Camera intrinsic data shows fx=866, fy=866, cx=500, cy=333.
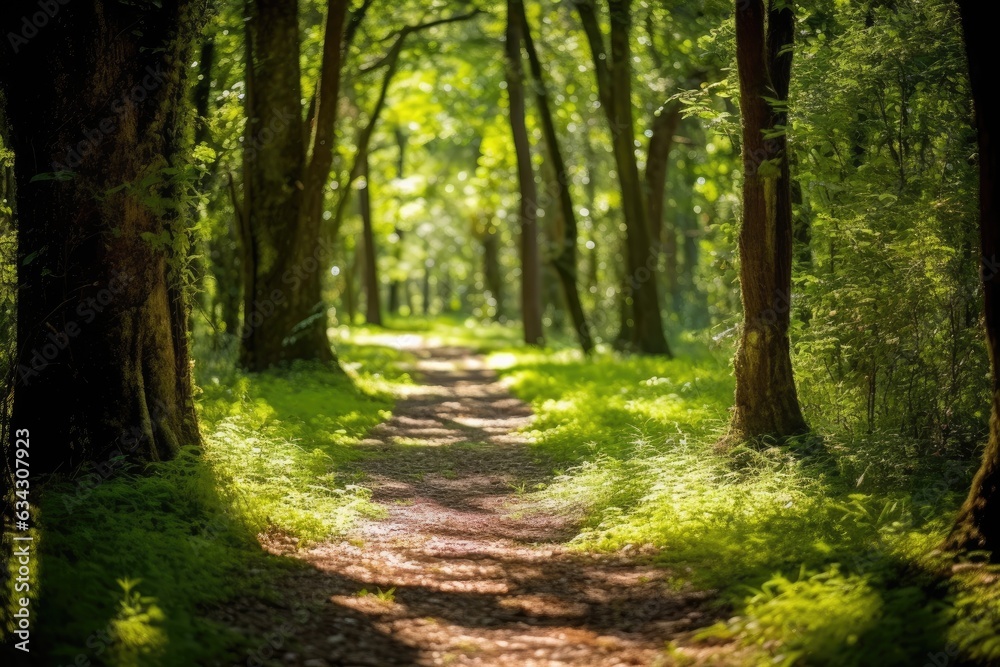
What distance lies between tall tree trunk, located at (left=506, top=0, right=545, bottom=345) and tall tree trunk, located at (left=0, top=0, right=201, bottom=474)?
47.0 feet

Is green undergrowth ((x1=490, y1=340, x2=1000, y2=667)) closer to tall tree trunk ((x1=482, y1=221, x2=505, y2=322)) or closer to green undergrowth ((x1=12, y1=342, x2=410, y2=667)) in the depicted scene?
green undergrowth ((x1=12, y1=342, x2=410, y2=667))

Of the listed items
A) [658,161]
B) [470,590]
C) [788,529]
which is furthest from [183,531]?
[658,161]

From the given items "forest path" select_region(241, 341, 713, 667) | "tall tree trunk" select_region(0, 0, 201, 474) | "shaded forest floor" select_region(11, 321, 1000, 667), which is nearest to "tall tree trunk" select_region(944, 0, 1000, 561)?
"shaded forest floor" select_region(11, 321, 1000, 667)

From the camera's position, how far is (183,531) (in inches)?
238

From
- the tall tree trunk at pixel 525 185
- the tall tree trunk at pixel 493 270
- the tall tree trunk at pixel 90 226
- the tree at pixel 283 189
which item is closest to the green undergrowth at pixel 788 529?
the tall tree trunk at pixel 90 226

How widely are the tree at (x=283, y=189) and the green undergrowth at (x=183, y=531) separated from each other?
4016mm

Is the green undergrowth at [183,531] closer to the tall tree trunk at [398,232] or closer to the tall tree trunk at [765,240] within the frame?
the tall tree trunk at [765,240]

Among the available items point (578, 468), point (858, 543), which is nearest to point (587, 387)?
point (578, 468)

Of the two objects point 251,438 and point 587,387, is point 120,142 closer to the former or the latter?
point 251,438

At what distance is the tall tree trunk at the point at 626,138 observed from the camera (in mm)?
17828

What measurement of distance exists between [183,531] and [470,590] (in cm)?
204

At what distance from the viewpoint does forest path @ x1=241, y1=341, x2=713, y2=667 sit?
493 centimetres

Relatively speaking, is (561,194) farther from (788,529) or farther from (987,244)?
(987,244)

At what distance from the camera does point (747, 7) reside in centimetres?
779
